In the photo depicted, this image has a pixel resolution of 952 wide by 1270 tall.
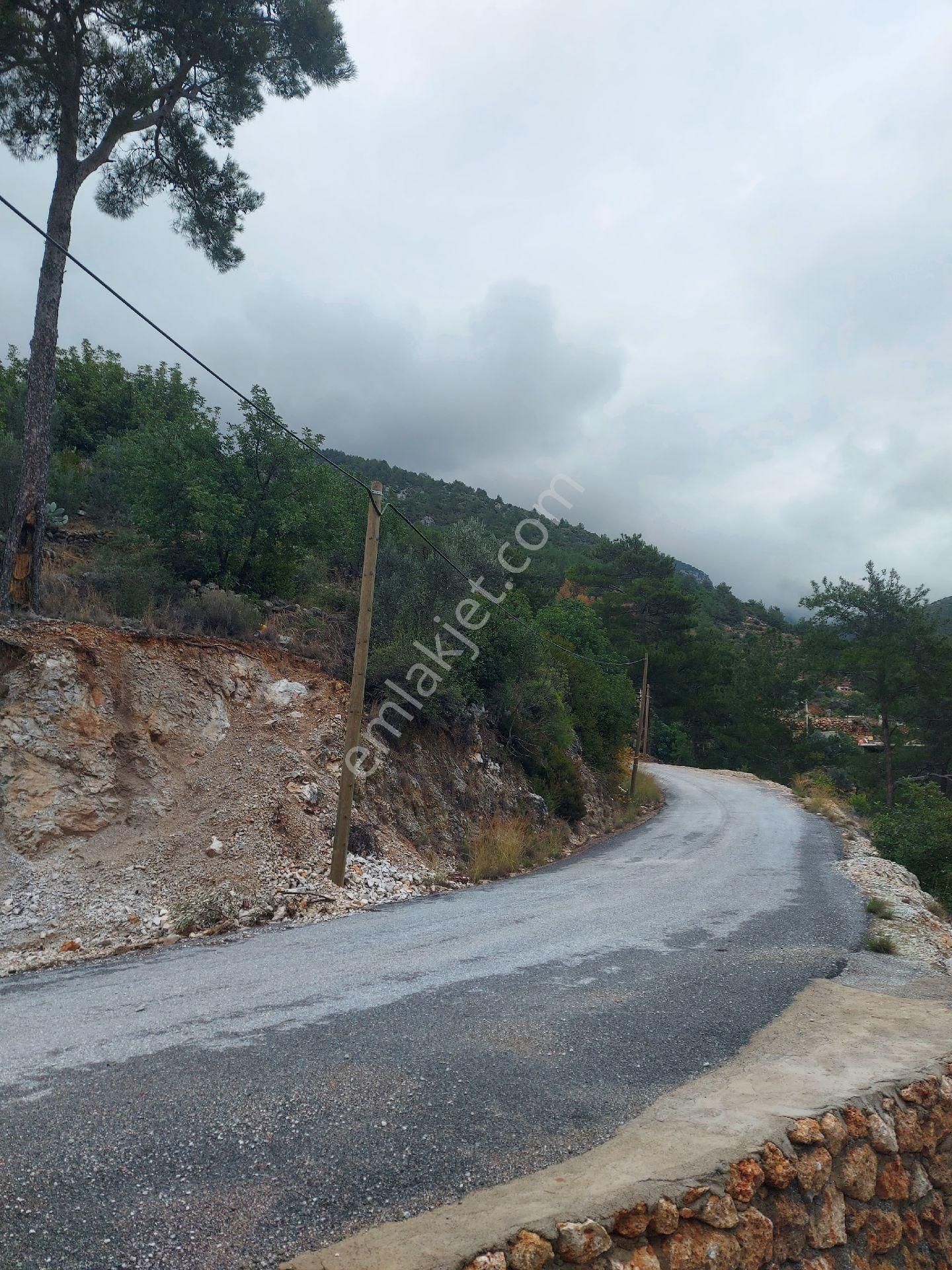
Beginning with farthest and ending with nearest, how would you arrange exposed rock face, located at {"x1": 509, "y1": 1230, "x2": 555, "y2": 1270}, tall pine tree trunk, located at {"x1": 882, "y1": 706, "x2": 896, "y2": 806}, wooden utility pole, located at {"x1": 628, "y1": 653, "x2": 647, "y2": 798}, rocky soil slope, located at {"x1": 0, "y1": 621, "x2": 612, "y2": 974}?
tall pine tree trunk, located at {"x1": 882, "y1": 706, "x2": 896, "y2": 806} → wooden utility pole, located at {"x1": 628, "y1": 653, "x2": 647, "y2": 798} → rocky soil slope, located at {"x1": 0, "y1": 621, "x2": 612, "y2": 974} → exposed rock face, located at {"x1": 509, "y1": 1230, "x2": 555, "y2": 1270}

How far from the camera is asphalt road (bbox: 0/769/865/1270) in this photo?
3035 mm

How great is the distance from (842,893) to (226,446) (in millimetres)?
13949

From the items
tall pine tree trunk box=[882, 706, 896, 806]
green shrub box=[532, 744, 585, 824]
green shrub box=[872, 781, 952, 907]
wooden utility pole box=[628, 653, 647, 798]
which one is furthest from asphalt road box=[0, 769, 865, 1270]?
tall pine tree trunk box=[882, 706, 896, 806]

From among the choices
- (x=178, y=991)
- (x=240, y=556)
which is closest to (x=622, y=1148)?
(x=178, y=991)

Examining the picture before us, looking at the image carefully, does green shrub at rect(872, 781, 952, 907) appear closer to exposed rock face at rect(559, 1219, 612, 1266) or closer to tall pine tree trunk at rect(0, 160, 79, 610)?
exposed rock face at rect(559, 1219, 612, 1266)

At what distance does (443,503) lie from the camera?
62.7m

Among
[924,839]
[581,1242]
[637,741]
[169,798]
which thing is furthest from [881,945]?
[637,741]

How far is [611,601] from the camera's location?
153ft

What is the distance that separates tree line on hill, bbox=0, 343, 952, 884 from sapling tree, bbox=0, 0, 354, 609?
2633 millimetres

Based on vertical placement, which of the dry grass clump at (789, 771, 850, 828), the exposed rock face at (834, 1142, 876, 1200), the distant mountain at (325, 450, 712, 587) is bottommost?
the exposed rock face at (834, 1142, 876, 1200)

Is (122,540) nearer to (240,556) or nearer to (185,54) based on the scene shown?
(240,556)

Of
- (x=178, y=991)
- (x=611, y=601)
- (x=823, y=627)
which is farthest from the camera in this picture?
(x=611, y=601)

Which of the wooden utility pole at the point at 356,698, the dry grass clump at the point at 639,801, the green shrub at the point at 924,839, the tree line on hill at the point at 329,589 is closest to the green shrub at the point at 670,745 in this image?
the tree line on hill at the point at 329,589

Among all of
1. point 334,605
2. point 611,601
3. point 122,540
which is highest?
point 611,601
